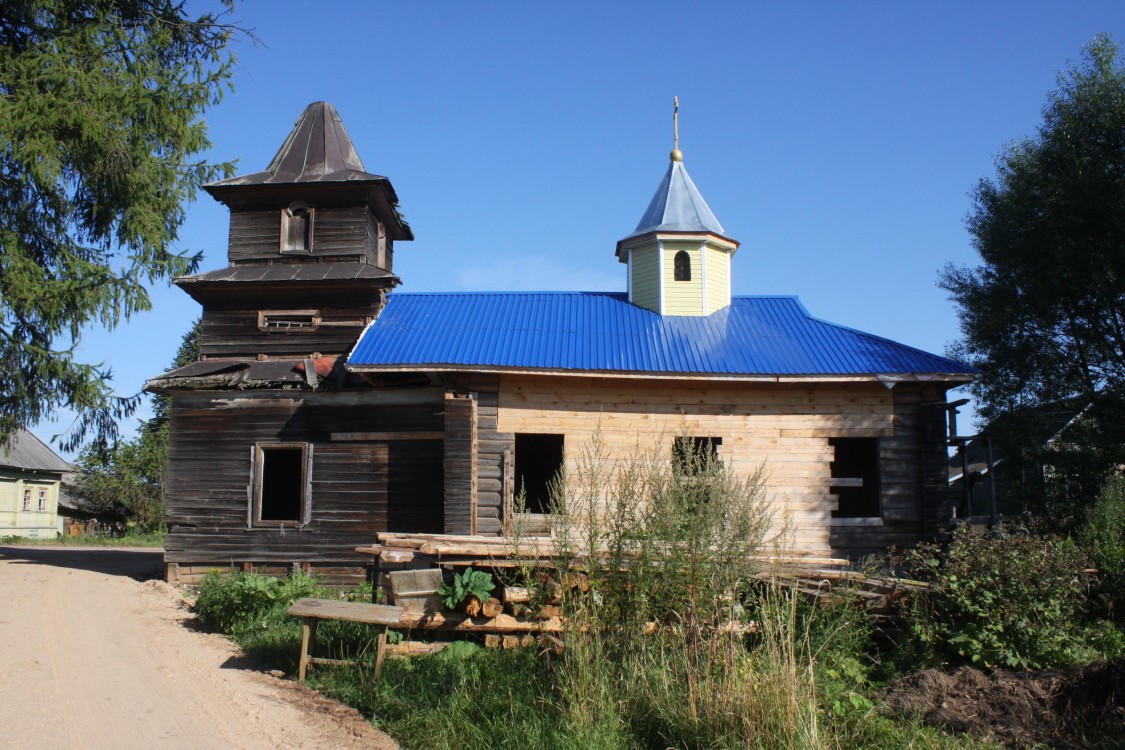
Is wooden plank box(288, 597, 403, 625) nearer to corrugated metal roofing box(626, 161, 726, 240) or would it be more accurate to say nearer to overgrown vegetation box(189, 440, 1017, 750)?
overgrown vegetation box(189, 440, 1017, 750)

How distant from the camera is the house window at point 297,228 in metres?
17.8

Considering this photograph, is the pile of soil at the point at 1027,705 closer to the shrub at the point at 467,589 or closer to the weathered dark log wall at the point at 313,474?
the shrub at the point at 467,589

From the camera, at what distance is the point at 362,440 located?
15.6 metres

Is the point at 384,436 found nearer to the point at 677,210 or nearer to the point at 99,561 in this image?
the point at 677,210

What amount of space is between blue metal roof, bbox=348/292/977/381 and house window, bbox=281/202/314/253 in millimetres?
2076

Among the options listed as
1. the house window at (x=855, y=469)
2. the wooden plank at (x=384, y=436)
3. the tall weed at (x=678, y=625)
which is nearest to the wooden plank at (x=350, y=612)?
the tall weed at (x=678, y=625)

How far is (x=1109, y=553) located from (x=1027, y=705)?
16.4ft

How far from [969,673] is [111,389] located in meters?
15.9

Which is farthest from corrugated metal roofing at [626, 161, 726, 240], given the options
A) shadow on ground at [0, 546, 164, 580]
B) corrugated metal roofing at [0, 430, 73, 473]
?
corrugated metal roofing at [0, 430, 73, 473]

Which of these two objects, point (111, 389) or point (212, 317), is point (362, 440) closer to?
point (212, 317)

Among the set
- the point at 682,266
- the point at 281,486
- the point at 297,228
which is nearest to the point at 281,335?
the point at 297,228

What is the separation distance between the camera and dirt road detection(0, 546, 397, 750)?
24.8 ft

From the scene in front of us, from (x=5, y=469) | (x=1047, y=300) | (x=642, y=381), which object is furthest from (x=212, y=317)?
(x=5, y=469)

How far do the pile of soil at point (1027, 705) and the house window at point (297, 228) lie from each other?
14.0 meters
